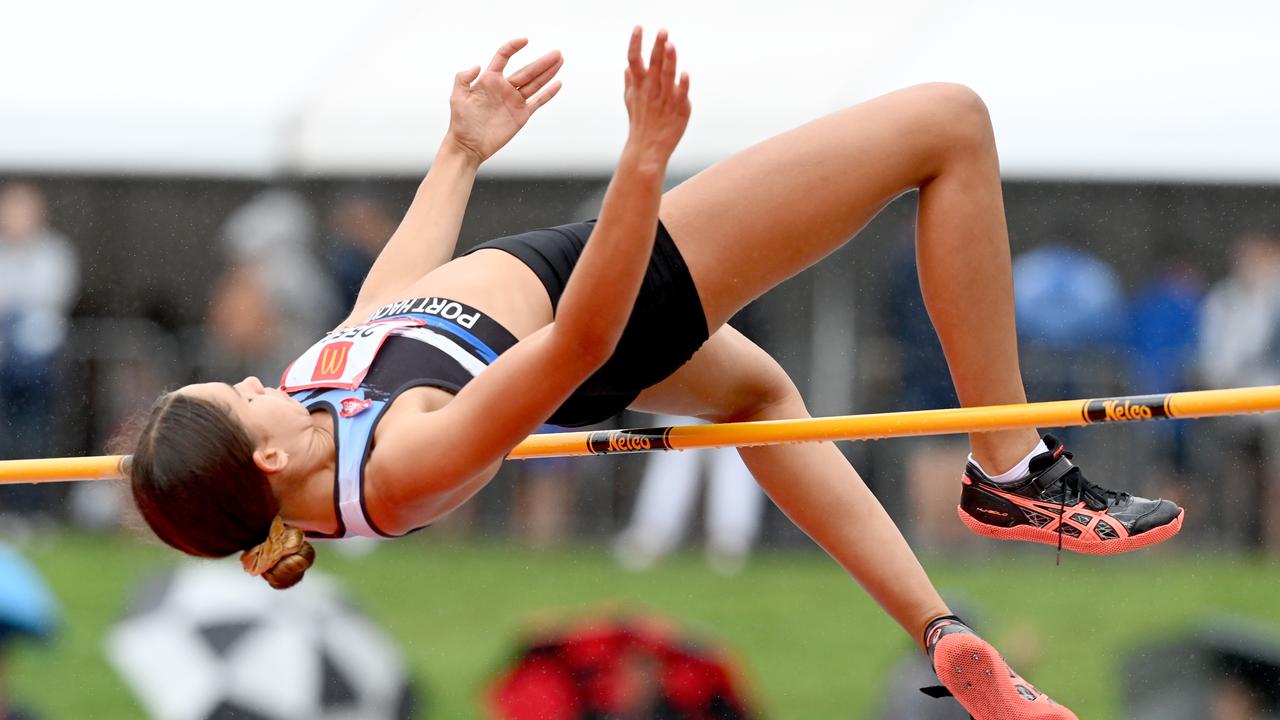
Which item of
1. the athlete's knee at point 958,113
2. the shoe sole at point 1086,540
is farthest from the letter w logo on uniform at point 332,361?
the shoe sole at point 1086,540

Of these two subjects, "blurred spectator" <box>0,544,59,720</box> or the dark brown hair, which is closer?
the dark brown hair

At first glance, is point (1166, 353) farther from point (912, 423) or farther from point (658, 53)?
point (658, 53)

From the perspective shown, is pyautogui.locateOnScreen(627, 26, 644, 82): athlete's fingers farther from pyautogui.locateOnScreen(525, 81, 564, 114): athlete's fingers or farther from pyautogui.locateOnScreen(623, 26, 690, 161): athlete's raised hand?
pyautogui.locateOnScreen(525, 81, 564, 114): athlete's fingers

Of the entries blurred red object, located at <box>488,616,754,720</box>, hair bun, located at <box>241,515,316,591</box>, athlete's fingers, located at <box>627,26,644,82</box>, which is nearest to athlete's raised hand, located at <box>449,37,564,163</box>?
hair bun, located at <box>241,515,316,591</box>

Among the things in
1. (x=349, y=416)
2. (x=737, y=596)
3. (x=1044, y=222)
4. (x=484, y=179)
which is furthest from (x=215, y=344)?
(x=349, y=416)

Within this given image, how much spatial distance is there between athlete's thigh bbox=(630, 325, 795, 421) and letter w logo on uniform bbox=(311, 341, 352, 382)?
0.75m

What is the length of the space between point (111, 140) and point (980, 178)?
7.77 meters

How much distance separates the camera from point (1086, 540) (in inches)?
159

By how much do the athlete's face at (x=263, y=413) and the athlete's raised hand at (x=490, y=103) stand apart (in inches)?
35.7

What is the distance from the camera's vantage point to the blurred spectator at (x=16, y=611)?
235 inches

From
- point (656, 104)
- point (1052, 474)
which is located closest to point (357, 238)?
point (1052, 474)

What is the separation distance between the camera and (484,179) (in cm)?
1093

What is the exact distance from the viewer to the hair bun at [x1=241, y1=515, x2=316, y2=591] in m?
3.77

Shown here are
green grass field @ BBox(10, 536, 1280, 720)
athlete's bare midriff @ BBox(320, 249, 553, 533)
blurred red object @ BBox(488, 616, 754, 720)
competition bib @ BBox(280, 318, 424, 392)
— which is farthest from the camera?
green grass field @ BBox(10, 536, 1280, 720)
